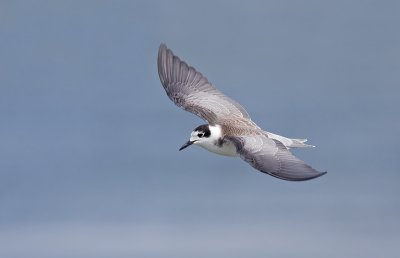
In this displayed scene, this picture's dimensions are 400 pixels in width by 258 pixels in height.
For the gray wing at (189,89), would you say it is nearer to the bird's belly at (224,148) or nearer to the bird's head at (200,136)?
the bird's head at (200,136)

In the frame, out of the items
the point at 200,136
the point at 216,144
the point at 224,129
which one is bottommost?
the point at 216,144

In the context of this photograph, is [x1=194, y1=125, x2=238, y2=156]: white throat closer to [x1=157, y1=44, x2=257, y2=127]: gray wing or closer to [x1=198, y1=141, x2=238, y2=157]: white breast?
[x1=198, y1=141, x2=238, y2=157]: white breast

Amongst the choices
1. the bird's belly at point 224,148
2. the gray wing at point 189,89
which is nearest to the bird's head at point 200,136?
the bird's belly at point 224,148

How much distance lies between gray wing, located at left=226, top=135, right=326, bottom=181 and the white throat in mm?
312

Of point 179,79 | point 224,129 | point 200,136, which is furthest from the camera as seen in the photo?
point 179,79

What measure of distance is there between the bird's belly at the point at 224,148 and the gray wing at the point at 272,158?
0.22m

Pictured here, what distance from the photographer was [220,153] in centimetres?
2617

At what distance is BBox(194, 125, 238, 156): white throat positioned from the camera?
25.8 metres

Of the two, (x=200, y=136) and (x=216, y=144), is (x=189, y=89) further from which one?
(x=216, y=144)

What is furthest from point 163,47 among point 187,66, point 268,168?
point 268,168

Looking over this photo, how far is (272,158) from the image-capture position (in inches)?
929

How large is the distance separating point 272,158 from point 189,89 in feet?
22.6

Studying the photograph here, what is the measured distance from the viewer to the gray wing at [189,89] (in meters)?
28.8

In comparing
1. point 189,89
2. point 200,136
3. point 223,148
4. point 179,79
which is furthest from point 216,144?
point 179,79
